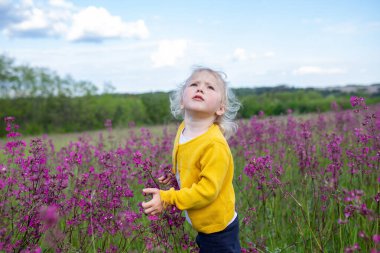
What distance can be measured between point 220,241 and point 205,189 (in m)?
0.49

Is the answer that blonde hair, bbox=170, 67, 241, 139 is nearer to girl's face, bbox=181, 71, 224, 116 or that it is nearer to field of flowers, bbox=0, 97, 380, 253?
girl's face, bbox=181, 71, 224, 116

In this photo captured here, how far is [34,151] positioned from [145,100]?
20791 millimetres

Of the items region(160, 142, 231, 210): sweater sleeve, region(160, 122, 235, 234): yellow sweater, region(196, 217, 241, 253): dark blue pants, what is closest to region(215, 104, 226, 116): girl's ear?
region(160, 122, 235, 234): yellow sweater

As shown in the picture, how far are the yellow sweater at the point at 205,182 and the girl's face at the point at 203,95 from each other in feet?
0.50

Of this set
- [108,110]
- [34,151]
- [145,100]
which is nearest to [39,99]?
[108,110]

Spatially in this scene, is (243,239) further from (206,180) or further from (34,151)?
(34,151)

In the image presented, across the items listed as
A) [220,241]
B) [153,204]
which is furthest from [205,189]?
[220,241]

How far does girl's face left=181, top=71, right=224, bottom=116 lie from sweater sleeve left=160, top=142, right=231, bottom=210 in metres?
0.37

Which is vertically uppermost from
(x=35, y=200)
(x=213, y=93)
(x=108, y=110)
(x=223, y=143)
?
(x=213, y=93)

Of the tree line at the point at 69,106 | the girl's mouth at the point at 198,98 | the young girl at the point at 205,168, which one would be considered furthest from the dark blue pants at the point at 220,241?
the tree line at the point at 69,106

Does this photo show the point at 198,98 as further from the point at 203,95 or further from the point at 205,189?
the point at 205,189

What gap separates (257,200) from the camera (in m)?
5.25

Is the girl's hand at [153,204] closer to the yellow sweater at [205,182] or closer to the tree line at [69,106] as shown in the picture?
the yellow sweater at [205,182]

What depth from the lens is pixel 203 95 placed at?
3002mm
